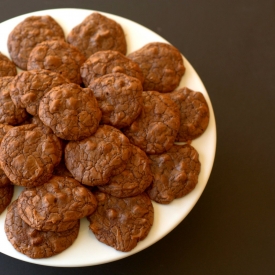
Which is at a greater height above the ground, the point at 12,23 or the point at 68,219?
the point at 12,23

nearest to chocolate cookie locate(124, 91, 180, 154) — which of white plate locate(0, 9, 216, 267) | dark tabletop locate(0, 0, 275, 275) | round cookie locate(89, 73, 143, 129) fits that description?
round cookie locate(89, 73, 143, 129)

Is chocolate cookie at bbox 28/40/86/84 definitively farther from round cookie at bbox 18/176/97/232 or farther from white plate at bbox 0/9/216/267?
round cookie at bbox 18/176/97/232

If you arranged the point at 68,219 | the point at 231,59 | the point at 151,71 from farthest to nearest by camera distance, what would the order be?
the point at 231,59, the point at 151,71, the point at 68,219

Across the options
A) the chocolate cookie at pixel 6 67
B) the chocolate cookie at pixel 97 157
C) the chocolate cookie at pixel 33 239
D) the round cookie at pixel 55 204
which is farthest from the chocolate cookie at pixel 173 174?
the chocolate cookie at pixel 6 67

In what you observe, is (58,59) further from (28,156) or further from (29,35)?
(28,156)

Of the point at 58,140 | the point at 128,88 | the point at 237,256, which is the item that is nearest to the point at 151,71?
the point at 128,88

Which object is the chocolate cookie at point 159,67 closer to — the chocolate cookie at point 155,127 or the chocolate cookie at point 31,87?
the chocolate cookie at point 155,127

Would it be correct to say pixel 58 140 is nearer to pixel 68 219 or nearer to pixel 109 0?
pixel 68 219
